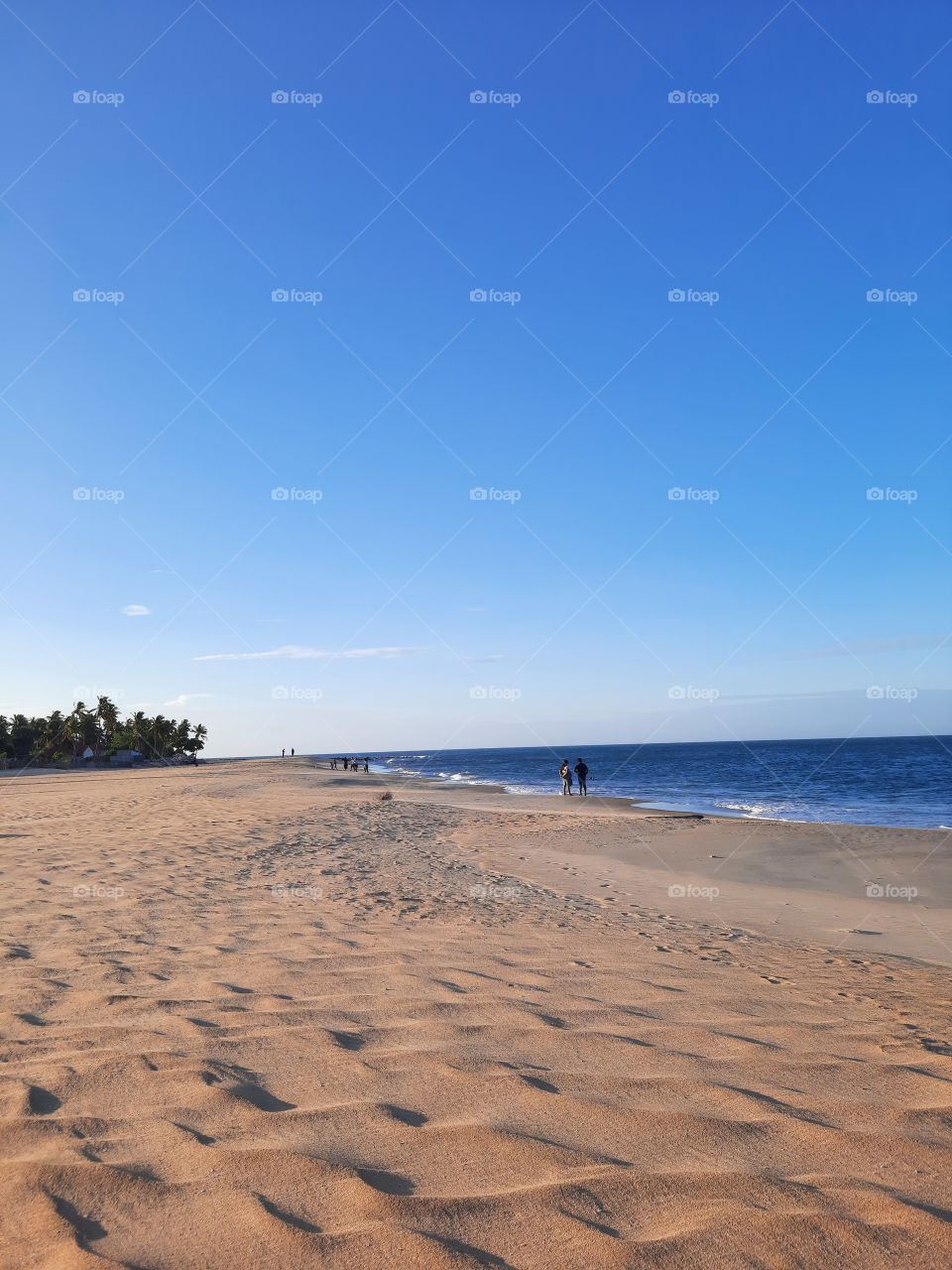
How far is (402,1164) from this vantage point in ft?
10.8

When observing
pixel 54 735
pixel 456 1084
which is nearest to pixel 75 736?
pixel 54 735

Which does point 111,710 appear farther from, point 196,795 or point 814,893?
point 814,893

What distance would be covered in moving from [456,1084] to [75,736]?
110m

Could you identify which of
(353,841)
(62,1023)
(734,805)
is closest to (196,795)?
(353,841)

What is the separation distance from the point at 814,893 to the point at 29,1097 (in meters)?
12.4

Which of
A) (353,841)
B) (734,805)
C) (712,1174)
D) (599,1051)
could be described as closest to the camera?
(712,1174)

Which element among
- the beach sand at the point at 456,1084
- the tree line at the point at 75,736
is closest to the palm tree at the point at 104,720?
the tree line at the point at 75,736

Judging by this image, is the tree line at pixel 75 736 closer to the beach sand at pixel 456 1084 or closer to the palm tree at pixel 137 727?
the palm tree at pixel 137 727

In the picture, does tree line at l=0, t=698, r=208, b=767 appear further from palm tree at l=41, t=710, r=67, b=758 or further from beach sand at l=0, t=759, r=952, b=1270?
beach sand at l=0, t=759, r=952, b=1270

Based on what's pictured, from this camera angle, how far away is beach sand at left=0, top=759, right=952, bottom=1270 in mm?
2871

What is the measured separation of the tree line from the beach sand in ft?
304

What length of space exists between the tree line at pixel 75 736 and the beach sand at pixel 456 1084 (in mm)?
92802

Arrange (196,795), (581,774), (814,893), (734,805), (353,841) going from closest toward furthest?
1. (814,893)
2. (353,841)
3. (196,795)
4. (734,805)
5. (581,774)

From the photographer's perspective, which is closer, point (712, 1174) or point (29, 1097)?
point (712, 1174)
